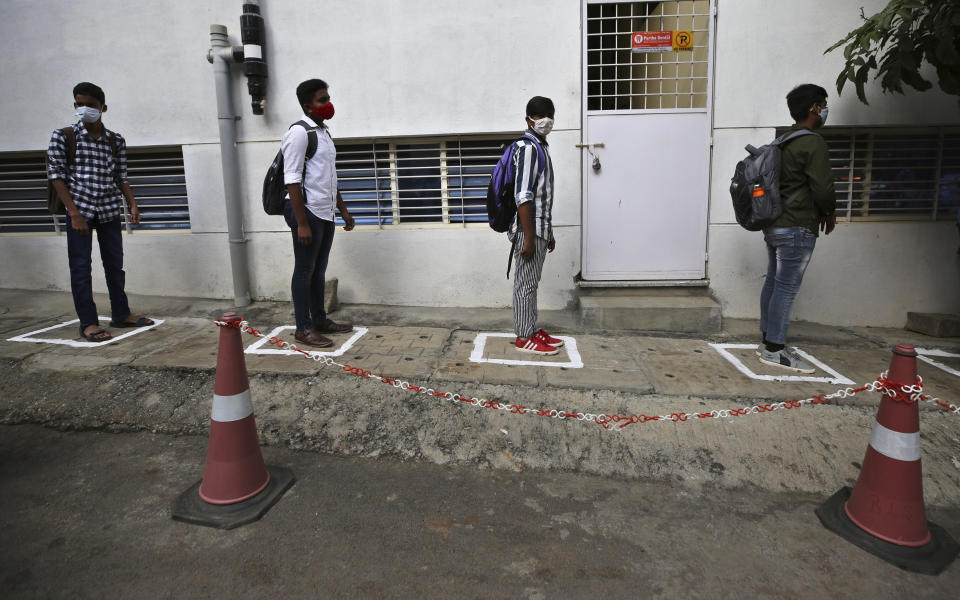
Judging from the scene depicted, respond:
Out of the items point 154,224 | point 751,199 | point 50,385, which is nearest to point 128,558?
point 50,385

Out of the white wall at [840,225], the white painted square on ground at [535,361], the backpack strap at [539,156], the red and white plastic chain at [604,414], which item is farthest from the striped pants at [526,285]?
the white wall at [840,225]

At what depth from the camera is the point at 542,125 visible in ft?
13.1

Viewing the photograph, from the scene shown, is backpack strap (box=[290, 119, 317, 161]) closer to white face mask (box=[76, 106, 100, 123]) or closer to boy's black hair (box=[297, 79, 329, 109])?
boy's black hair (box=[297, 79, 329, 109])

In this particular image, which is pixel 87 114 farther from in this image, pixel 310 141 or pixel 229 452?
pixel 229 452

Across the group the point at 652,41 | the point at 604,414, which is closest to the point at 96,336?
the point at 604,414

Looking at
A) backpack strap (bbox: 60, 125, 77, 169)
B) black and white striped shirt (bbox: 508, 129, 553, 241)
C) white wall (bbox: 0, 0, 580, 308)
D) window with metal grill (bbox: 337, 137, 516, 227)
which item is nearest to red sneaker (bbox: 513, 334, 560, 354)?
black and white striped shirt (bbox: 508, 129, 553, 241)

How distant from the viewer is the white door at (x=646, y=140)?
5.16 m

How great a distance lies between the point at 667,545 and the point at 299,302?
3111 millimetres

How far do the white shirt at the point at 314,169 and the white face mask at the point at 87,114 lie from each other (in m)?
1.64

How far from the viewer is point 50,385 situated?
12.3 ft

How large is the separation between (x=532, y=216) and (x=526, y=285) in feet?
1.78

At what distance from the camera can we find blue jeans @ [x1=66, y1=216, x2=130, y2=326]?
4.41m

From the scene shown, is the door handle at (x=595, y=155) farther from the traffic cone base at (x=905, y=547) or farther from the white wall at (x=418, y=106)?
the traffic cone base at (x=905, y=547)

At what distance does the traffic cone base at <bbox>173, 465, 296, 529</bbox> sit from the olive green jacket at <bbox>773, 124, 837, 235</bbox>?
12.2 ft
